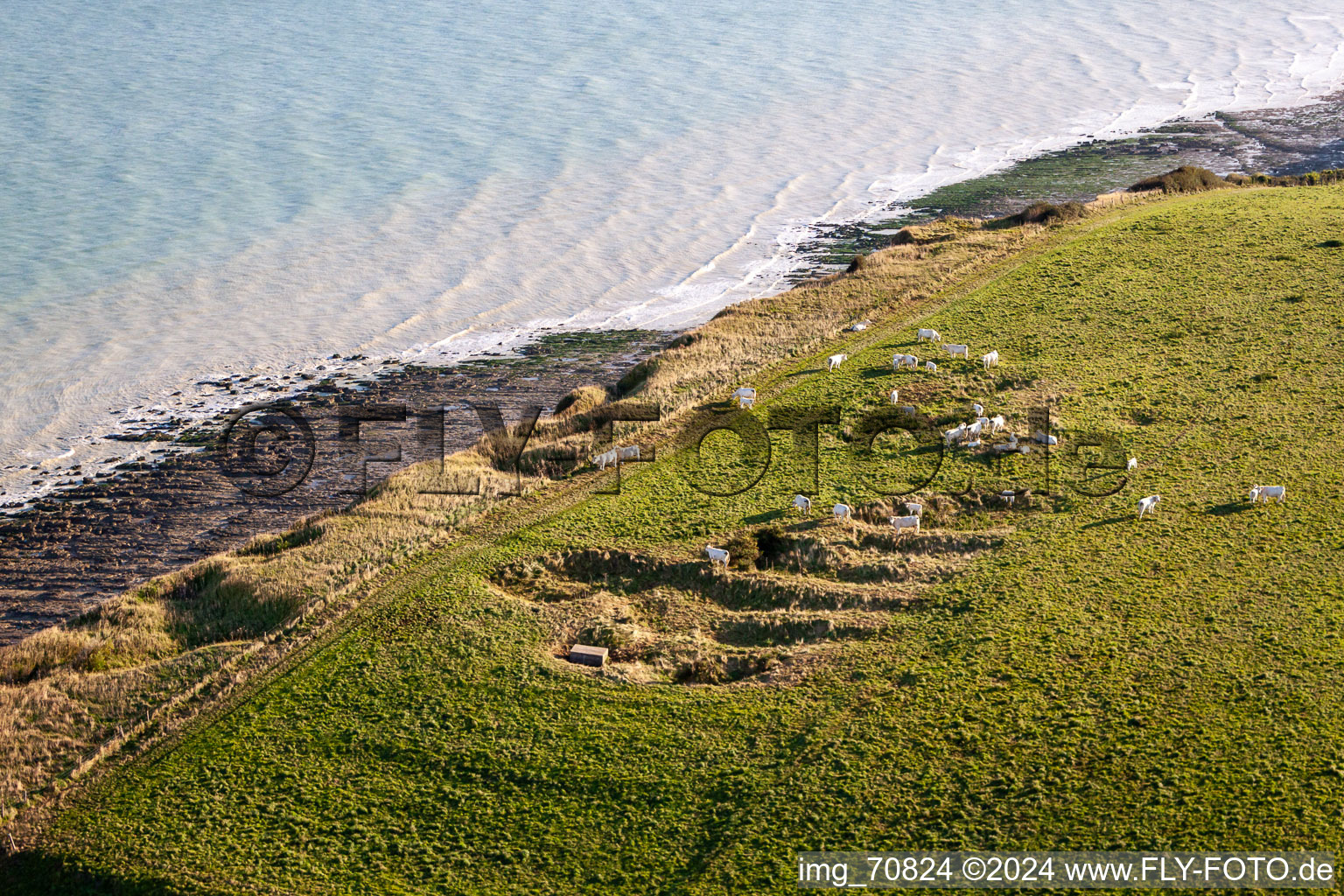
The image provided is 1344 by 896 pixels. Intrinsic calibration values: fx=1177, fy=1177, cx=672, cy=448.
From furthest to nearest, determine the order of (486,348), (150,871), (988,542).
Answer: (486,348) < (988,542) < (150,871)

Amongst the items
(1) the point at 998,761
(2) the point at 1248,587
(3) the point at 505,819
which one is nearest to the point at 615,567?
(3) the point at 505,819

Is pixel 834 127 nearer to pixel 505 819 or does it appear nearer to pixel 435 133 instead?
pixel 435 133

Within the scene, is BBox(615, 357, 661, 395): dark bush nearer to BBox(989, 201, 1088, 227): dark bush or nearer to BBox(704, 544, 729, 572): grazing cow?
A: BBox(704, 544, 729, 572): grazing cow

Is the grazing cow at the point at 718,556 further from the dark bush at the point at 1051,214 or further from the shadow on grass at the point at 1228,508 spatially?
the dark bush at the point at 1051,214

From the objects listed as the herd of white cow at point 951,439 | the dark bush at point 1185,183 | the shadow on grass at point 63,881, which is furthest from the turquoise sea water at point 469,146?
the shadow on grass at point 63,881

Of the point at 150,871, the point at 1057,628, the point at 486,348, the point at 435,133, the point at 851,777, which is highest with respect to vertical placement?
the point at 435,133

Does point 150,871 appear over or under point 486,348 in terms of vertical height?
under
